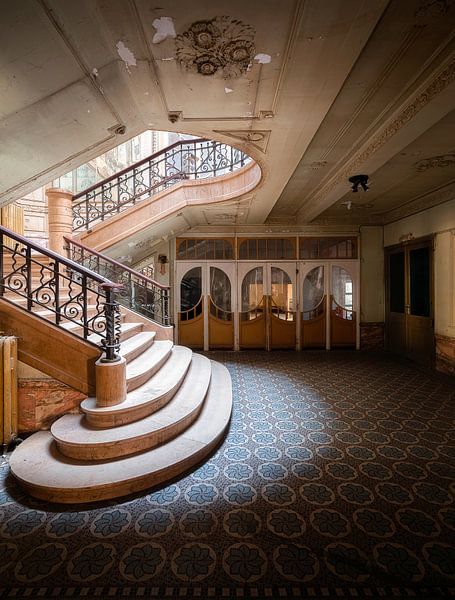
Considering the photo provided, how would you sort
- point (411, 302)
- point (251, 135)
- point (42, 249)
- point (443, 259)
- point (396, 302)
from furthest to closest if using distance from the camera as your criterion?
point (396, 302) < point (411, 302) < point (443, 259) < point (251, 135) < point (42, 249)

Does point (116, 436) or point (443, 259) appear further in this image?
point (443, 259)

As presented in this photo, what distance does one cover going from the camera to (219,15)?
5.74ft

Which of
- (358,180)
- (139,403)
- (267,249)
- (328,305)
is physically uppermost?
(358,180)

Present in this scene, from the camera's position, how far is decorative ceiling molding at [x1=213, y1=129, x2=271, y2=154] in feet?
10.0

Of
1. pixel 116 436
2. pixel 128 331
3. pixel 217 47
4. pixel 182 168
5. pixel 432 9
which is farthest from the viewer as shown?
pixel 182 168

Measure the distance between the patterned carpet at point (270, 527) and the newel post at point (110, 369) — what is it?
2.74ft

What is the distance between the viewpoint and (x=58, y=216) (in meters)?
4.56

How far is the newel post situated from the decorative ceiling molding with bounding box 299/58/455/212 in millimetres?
3029

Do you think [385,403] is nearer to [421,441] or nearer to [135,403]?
[421,441]

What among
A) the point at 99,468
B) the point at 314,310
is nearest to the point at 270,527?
the point at 99,468

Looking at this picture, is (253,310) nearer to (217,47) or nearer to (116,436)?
(116,436)

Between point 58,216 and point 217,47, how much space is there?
358 cm

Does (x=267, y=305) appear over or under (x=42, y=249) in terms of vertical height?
under

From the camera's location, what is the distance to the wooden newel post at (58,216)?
4500 mm
